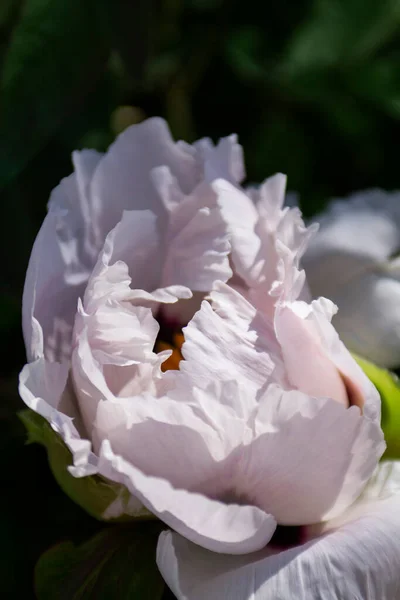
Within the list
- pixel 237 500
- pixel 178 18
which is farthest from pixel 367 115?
pixel 237 500

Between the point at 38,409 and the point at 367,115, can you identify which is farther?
the point at 367,115

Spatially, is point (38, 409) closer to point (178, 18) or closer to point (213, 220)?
point (213, 220)

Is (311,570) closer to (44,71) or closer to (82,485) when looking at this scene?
(82,485)

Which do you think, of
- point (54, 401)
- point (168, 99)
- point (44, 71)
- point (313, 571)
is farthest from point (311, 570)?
point (168, 99)

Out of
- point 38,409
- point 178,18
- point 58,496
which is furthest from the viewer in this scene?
point 178,18

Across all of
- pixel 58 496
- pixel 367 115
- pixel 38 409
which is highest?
pixel 367 115

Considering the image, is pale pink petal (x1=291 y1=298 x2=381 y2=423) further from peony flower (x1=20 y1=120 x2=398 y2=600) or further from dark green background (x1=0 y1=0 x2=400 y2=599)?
dark green background (x1=0 y1=0 x2=400 y2=599)

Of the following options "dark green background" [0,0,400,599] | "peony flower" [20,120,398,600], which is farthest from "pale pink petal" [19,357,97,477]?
"dark green background" [0,0,400,599]
